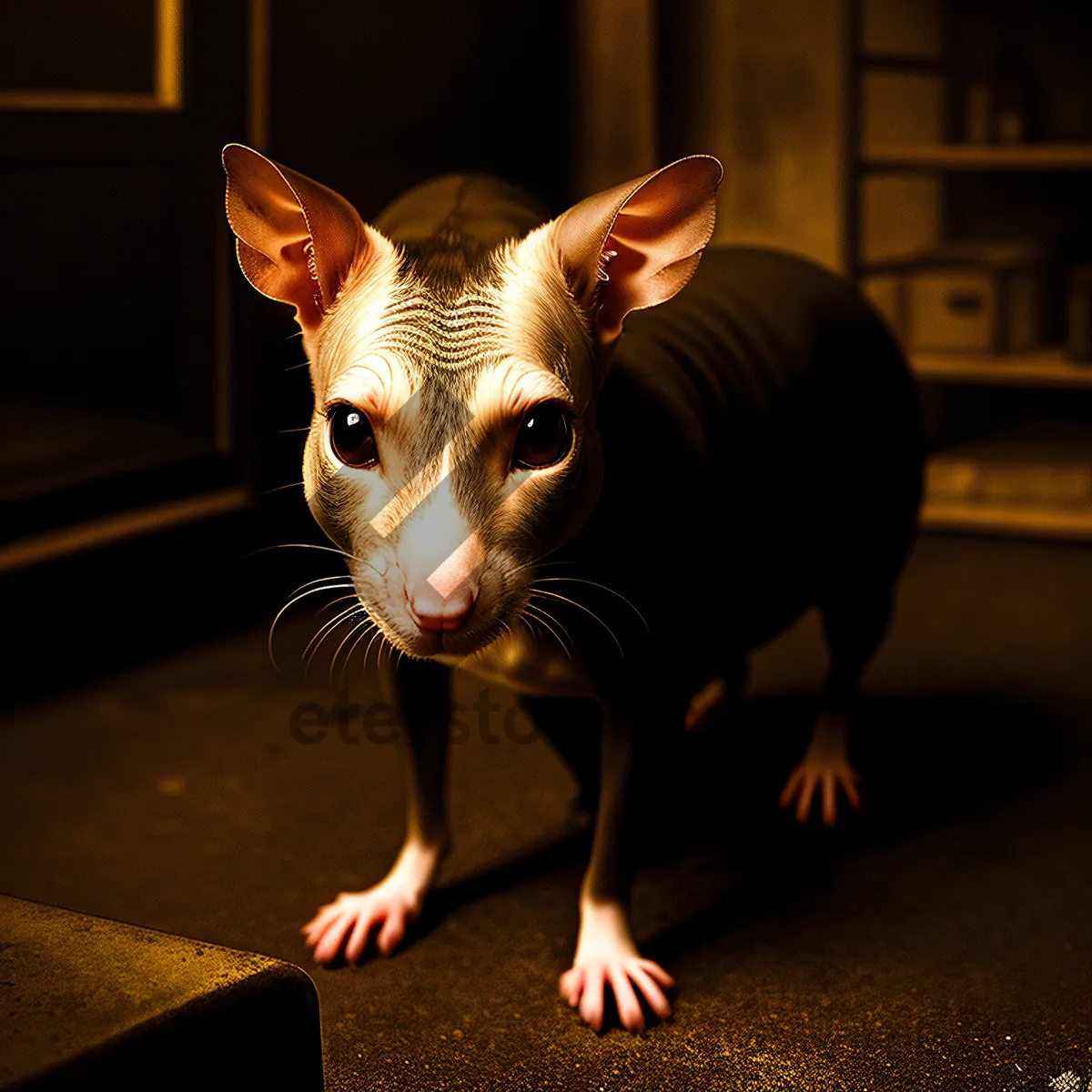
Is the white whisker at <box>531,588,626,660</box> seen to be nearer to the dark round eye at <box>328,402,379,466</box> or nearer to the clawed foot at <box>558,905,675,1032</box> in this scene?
the dark round eye at <box>328,402,379,466</box>

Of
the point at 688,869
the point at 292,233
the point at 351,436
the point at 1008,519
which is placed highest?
the point at 292,233

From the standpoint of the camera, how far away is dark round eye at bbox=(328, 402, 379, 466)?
49.8 inches

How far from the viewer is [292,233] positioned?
1338mm

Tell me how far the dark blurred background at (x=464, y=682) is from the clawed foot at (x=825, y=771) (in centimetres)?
4

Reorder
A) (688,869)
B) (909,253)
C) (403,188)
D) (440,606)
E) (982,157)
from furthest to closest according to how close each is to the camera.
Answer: (909,253) < (982,157) < (403,188) < (688,869) < (440,606)

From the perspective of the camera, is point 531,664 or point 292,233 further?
point 531,664

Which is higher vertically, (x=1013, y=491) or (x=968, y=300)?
(x=968, y=300)

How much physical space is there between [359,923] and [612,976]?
33 cm

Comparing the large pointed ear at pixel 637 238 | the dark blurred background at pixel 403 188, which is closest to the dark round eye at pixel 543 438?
the large pointed ear at pixel 637 238

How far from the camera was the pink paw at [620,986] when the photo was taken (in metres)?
1.53

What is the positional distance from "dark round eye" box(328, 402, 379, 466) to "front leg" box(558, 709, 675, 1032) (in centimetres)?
43

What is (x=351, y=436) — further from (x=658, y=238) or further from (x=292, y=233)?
(x=658, y=238)

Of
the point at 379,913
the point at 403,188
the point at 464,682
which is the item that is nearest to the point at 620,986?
the point at 379,913

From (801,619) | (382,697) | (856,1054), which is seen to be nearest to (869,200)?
(801,619)
